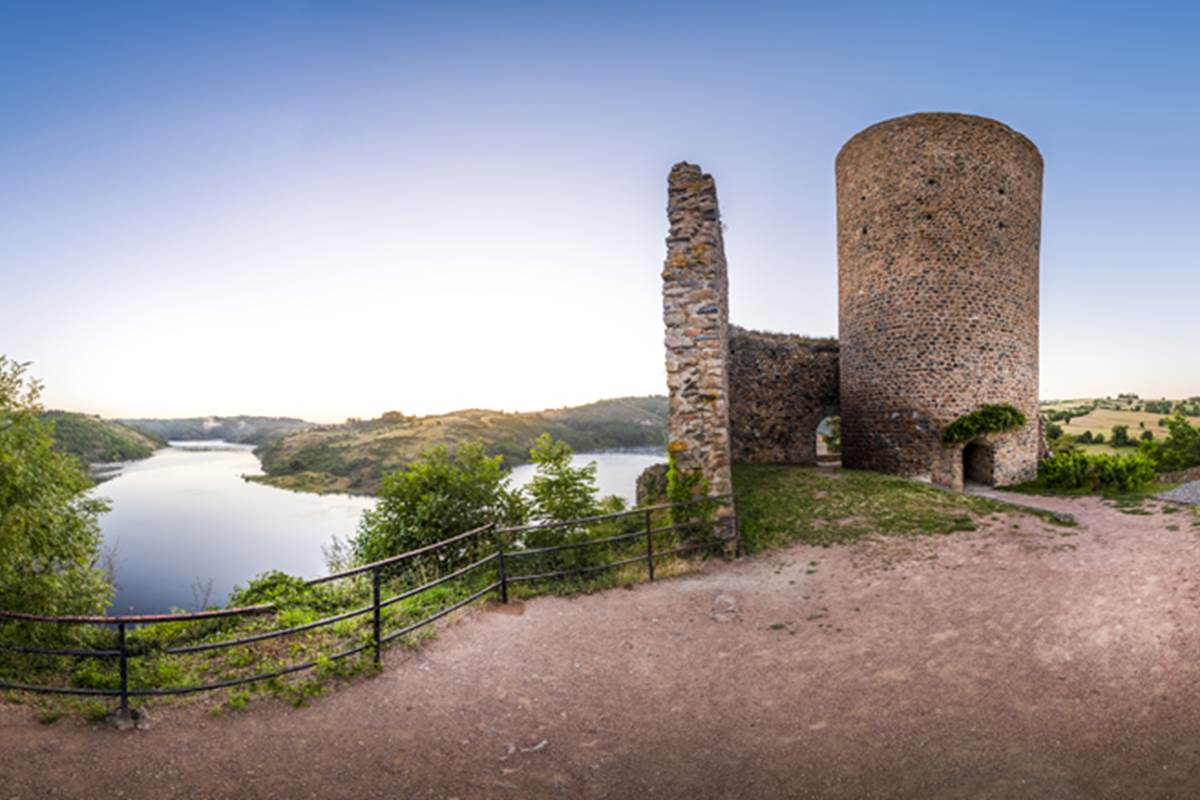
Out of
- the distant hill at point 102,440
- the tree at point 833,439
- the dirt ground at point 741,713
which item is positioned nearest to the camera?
the dirt ground at point 741,713

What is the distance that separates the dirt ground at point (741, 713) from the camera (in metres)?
3.40

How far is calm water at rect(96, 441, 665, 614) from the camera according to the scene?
83.6 ft

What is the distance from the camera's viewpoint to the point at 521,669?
199 inches

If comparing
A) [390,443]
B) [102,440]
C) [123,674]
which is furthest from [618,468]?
[102,440]

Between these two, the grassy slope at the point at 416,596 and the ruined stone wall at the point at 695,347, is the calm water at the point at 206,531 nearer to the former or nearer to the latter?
the grassy slope at the point at 416,596

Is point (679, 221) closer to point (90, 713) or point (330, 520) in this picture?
point (90, 713)

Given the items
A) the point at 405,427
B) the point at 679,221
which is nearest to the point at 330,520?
the point at 405,427

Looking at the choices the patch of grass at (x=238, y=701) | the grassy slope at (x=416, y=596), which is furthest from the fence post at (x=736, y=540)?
the patch of grass at (x=238, y=701)

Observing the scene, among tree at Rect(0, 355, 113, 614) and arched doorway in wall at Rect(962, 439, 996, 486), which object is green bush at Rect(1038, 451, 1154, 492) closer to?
arched doorway in wall at Rect(962, 439, 996, 486)

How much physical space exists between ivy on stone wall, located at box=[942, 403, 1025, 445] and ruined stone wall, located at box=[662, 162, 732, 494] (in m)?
8.72

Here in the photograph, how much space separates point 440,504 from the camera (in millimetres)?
8836

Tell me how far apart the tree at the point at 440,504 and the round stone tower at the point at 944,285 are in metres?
10.9

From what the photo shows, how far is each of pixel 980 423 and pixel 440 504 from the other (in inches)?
515

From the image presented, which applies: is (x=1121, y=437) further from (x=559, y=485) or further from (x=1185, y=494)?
(x=559, y=485)
